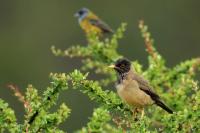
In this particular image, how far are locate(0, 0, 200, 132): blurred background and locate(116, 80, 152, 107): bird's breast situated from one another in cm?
1899

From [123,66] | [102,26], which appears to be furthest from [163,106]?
[102,26]

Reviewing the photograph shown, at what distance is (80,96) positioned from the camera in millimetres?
28500

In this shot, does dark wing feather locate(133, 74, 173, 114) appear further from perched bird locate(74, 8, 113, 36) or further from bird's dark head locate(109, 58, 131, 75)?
perched bird locate(74, 8, 113, 36)

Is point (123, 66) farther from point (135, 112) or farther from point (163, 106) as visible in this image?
point (135, 112)

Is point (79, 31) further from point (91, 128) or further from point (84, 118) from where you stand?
point (91, 128)

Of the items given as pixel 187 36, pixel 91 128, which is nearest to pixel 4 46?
pixel 187 36

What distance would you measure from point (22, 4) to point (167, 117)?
3103cm

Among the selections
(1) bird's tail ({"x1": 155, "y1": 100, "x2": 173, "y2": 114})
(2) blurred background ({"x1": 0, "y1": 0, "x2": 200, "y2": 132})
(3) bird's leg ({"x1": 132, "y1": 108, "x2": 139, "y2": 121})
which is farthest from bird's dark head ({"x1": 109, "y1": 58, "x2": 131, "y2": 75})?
(2) blurred background ({"x1": 0, "y1": 0, "x2": 200, "y2": 132})

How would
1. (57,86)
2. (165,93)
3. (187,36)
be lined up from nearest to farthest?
(57,86)
(165,93)
(187,36)

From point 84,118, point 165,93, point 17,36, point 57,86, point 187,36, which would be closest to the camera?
point 57,86

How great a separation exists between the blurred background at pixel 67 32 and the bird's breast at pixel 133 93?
1899 centimetres

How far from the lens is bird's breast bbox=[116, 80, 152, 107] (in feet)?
29.6

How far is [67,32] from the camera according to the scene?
3506cm

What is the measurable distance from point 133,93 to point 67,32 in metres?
26.0
